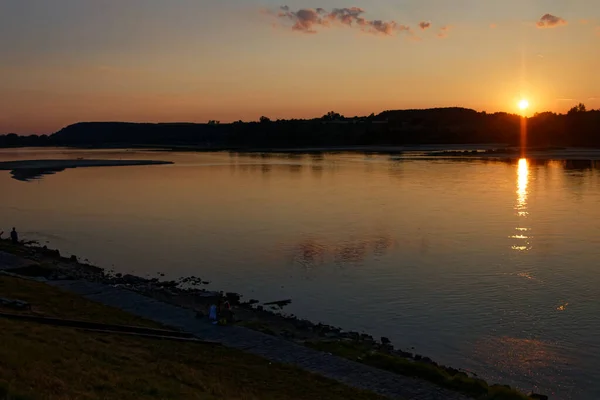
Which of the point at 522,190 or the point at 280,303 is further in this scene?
the point at 522,190

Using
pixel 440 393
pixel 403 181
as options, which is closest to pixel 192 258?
pixel 440 393

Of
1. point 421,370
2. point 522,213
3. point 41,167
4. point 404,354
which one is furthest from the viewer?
point 41,167

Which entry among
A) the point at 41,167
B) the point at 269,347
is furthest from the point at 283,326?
the point at 41,167

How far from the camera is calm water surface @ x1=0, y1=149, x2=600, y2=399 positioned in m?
16.5

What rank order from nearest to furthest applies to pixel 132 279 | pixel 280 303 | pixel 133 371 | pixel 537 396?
pixel 133 371 → pixel 537 396 → pixel 280 303 → pixel 132 279

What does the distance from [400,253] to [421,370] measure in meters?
13.9

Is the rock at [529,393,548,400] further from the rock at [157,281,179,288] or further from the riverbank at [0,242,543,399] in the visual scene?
the rock at [157,281,179,288]

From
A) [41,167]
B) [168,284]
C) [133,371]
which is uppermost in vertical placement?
[41,167]

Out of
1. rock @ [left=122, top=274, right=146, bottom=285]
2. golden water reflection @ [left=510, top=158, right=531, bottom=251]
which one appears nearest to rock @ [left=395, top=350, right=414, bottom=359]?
rock @ [left=122, top=274, right=146, bottom=285]

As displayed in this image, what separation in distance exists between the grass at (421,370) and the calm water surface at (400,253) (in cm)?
141

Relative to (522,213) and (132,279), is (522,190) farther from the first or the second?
(132,279)

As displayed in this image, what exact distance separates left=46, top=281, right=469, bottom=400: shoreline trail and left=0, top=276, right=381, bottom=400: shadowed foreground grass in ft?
1.72

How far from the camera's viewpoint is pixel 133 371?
1188cm

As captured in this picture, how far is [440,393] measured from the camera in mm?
12562
